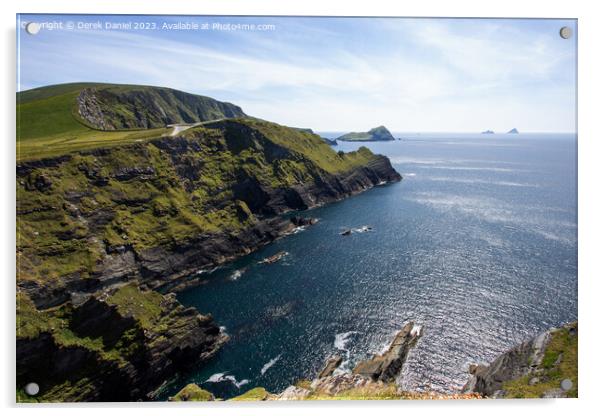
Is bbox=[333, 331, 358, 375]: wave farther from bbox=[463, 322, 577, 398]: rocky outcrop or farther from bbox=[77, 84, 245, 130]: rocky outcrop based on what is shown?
bbox=[77, 84, 245, 130]: rocky outcrop

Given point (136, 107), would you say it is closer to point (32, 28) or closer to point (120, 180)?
point (120, 180)

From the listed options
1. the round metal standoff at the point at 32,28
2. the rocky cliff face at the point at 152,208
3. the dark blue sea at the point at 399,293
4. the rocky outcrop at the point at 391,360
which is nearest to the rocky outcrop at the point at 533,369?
the dark blue sea at the point at 399,293

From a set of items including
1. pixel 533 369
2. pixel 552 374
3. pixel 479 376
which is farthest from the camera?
pixel 479 376

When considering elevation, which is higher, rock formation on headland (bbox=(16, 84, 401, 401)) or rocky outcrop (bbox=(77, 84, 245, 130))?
rocky outcrop (bbox=(77, 84, 245, 130))

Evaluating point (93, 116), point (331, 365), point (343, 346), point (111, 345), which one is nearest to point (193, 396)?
point (111, 345)

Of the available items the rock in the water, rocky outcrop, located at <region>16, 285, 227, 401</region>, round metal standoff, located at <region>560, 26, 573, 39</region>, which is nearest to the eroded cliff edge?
rocky outcrop, located at <region>16, 285, 227, 401</region>

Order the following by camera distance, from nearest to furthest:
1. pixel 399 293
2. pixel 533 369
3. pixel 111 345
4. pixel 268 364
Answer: pixel 533 369
pixel 111 345
pixel 268 364
pixel 399 293

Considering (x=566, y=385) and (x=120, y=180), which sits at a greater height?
(x=120, y=180)
